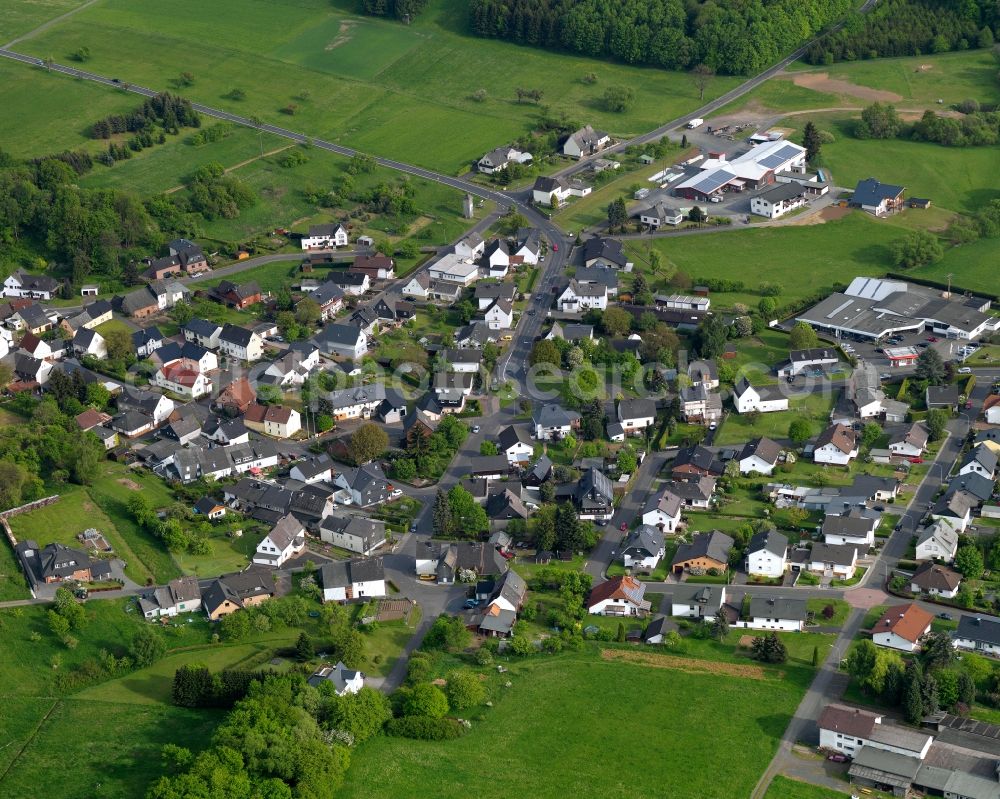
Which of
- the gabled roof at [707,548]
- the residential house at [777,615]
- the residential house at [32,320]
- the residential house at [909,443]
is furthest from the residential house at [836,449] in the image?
the residential house at [32,320]

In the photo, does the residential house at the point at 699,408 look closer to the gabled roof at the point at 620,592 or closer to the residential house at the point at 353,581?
the gabled roof at the point at 620,592

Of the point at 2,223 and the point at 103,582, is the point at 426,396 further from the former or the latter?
the point at 2,223

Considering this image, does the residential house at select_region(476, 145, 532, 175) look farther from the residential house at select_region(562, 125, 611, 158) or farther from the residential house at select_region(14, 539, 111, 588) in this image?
the residential house at select_region(14, 539, 111, 588)

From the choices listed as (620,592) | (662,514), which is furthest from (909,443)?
(620,592)

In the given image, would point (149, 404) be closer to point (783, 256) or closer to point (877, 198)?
point (783, 256)

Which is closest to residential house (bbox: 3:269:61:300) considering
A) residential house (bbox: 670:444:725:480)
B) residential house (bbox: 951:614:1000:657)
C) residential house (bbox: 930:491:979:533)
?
residential house (bbox: 670:444:725:480)

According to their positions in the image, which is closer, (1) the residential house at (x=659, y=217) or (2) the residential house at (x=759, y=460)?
(2) the residential house at (x=759, y=460)
